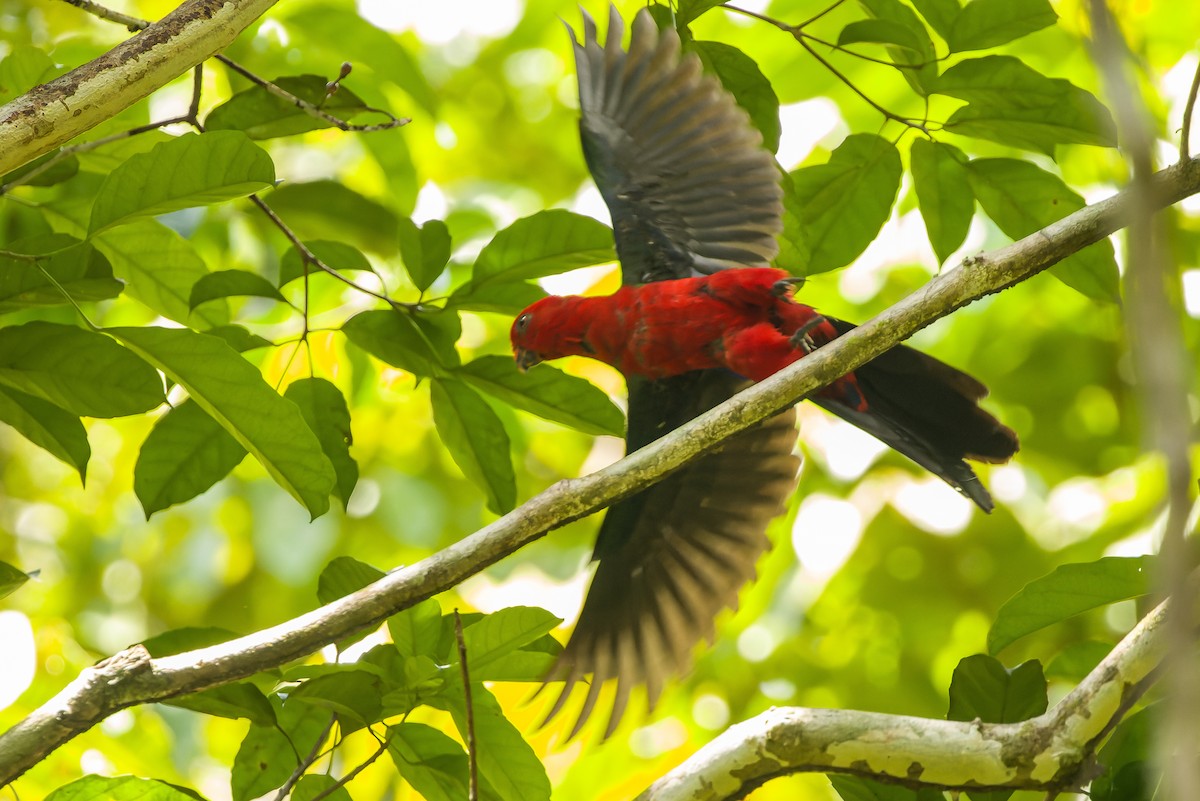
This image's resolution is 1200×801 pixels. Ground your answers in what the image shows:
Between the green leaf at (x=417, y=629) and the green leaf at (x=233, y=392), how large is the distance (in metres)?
0.30

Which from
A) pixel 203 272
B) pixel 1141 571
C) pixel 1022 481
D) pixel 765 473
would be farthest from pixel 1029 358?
pixel 203 272

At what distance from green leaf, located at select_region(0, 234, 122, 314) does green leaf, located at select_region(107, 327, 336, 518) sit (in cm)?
16

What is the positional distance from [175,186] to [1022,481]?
305cm

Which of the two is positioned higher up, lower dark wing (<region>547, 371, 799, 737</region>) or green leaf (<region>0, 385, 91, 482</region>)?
green leaf (<region>0, 385, 91, 482</region>)

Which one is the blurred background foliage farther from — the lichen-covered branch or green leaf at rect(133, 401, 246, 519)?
the lichen-covered branch

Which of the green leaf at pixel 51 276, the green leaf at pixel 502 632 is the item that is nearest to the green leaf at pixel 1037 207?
the green leaf at pixel 502 632

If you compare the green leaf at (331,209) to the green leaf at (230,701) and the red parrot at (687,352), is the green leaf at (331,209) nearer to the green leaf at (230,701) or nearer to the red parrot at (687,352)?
the red parrot at (687,352)

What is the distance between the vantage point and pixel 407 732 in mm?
1987

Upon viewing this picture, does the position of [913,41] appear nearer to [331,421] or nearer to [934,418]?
[934,418]

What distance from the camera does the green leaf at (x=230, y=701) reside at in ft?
6.22

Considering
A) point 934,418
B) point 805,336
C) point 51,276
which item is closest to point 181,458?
point 51,276

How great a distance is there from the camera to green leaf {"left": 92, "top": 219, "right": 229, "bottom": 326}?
2.49 metres

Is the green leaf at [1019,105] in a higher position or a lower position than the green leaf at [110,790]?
higher

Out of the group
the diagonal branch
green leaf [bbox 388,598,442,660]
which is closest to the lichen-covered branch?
the diagonal branch
